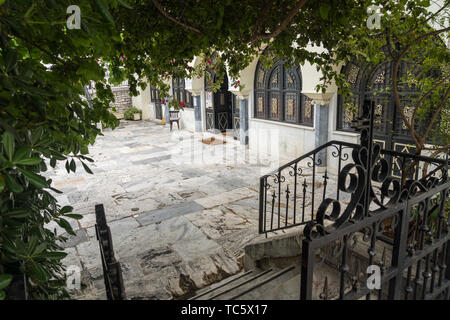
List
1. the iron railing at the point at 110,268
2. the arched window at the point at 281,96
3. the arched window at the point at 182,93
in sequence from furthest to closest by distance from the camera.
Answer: the arched window at the point at 182,93, the arched window at the point at 281,96, the iron railing at the point at 110,268

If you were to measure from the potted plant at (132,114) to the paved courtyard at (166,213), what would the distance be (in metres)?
7.51

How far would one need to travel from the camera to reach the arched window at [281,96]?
841cm

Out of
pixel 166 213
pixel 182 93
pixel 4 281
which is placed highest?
pixel 182 93

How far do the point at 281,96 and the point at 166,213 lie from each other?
5.01 metres

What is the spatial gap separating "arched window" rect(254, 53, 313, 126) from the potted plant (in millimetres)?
9878

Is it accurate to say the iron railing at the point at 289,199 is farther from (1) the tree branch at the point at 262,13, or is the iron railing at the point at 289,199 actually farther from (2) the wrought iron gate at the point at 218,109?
(2) the wrought iron gate at the point at 218,109

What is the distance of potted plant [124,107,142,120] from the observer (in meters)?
17.9

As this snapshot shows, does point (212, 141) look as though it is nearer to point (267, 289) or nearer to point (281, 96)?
point (281, 96)

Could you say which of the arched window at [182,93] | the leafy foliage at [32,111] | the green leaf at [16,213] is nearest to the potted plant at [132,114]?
the arched window at [182,93]

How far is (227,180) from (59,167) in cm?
495

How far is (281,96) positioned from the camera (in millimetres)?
9016

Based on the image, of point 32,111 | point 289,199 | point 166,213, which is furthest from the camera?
point 289,199

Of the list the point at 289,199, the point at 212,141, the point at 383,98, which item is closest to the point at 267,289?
the point at 289,199
